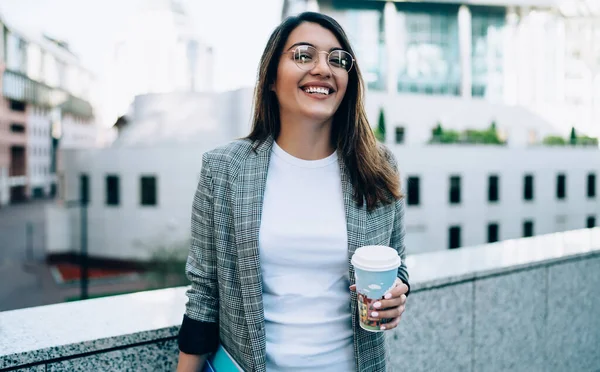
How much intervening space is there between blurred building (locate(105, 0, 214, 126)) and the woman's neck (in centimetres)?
9412

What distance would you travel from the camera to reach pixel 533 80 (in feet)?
180

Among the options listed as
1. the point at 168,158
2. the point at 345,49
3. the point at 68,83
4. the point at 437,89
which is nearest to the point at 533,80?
the point at 437,89

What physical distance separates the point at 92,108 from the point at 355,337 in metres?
132

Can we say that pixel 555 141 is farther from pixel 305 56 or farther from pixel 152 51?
pixel 152 51

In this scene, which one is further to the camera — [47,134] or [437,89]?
[47,134]

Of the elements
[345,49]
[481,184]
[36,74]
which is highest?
[36,74]

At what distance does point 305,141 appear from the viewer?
186 cm

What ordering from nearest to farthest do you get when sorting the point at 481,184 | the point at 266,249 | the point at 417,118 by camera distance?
the point at 266,249 → the point at 481,184 → the point at 417,118

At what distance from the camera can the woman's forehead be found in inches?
70.4

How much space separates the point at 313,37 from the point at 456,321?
7.28ft

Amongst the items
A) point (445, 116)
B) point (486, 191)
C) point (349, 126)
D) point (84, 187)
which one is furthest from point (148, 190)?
point (349, 126)

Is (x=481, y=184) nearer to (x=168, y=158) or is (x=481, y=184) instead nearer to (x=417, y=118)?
(x=417, y=118)

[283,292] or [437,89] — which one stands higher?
[437,89]

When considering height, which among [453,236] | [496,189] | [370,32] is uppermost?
[370,32]
